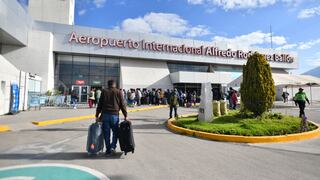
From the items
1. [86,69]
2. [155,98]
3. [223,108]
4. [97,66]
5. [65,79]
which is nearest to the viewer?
[223,108]

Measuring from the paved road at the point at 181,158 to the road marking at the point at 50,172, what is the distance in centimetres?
22

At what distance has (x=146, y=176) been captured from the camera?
4418mm

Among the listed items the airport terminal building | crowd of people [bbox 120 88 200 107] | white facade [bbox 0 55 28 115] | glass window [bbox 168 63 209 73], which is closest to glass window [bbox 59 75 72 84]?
the airport terminal building

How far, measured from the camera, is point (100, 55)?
101 feet

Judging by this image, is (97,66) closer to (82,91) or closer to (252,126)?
(82,91)

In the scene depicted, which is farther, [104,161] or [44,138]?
[44,138]

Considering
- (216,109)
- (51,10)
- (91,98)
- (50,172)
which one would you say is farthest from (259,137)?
(51,10)

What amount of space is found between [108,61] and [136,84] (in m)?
4.53

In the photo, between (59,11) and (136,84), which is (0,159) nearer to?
(136,84)

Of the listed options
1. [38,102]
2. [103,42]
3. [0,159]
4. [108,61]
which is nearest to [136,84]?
[108,61]

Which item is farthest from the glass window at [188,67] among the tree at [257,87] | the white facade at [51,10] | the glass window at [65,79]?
the tree at [257,87]

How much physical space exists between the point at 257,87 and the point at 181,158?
6.34 metres

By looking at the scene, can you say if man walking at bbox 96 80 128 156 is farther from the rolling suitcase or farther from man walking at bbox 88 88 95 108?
man walking at bbox 88 88 95 108

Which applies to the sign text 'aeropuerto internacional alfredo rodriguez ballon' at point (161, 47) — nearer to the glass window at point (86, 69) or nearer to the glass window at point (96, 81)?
the glass window at point (86, 69)
